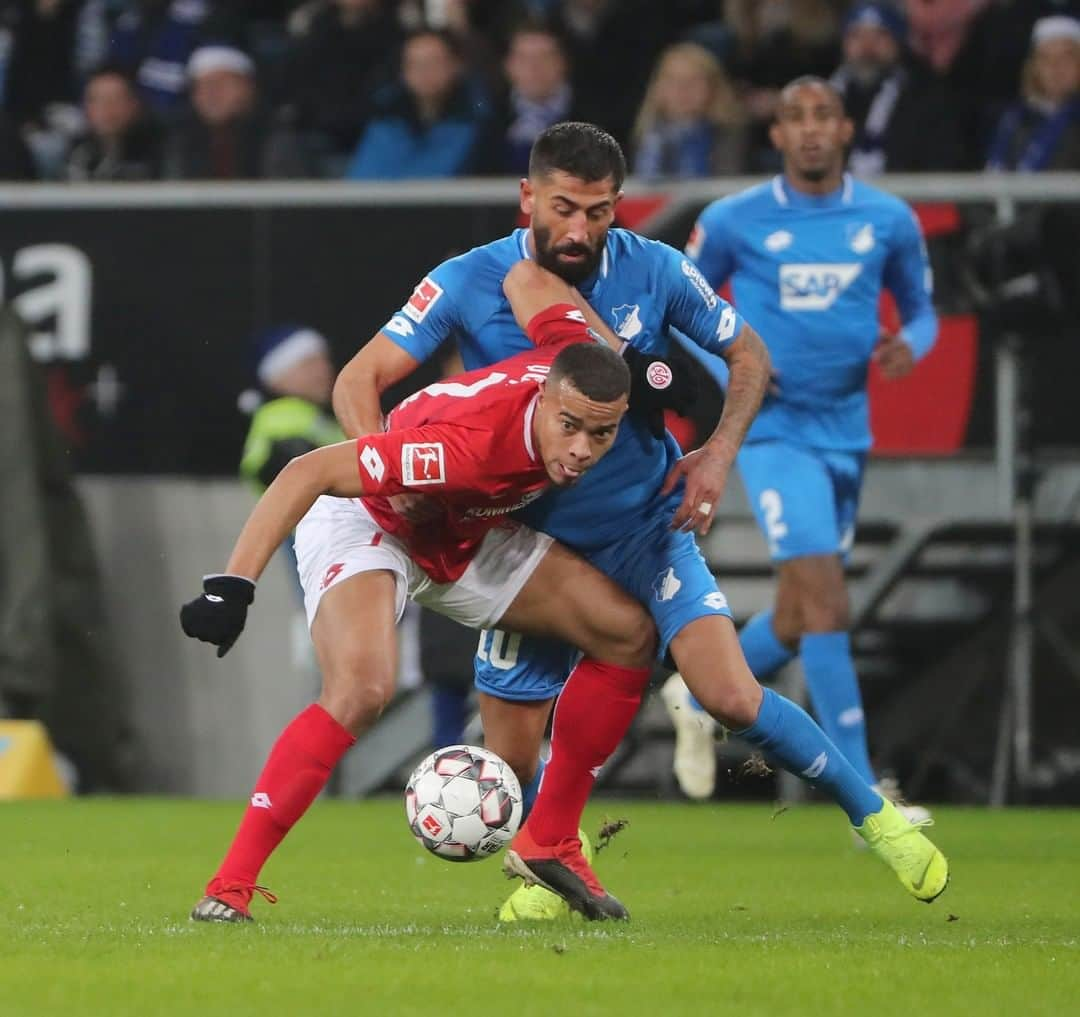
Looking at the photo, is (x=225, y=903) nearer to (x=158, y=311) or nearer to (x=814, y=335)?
(x=814, y=335)

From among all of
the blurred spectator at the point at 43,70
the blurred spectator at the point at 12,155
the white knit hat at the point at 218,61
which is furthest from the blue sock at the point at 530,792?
the blurred spectator at the point at 43,70

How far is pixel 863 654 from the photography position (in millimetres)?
12703

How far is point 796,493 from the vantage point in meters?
9.10

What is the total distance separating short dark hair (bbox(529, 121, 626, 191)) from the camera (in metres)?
6.49

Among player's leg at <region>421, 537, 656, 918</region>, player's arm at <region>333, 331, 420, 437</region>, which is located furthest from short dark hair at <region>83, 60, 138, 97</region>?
player's leg at <region>421, 537, 656, 918</region>

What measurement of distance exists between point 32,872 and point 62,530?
5374mm

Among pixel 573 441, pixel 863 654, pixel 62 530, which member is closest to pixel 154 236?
pixel 62 530

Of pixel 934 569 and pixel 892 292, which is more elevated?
pixel 892 292

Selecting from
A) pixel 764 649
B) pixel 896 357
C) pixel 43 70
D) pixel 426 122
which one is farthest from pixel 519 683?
pixel 43 70

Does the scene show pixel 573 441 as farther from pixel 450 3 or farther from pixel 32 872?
pixel 450 3

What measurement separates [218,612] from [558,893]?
136 centimetres

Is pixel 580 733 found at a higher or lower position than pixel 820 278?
lower

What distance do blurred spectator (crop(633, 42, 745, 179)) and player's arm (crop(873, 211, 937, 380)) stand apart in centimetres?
289

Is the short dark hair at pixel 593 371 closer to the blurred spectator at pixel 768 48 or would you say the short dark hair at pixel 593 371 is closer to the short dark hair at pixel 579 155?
the short dark hair at pixel 579 155
